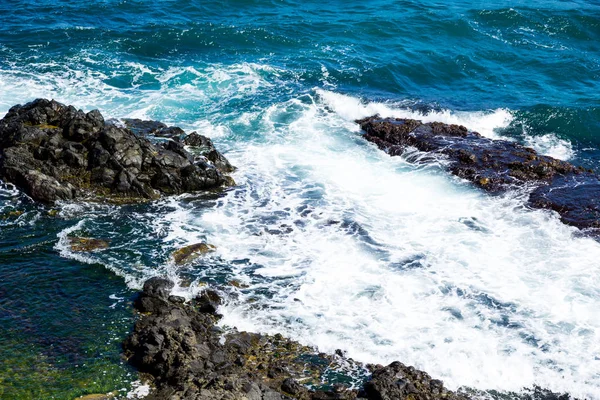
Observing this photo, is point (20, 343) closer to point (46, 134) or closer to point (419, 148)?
point (46, 134)

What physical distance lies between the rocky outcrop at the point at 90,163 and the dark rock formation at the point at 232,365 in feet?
24.8

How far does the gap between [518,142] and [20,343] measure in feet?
86.2

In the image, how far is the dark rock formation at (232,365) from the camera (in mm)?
15117

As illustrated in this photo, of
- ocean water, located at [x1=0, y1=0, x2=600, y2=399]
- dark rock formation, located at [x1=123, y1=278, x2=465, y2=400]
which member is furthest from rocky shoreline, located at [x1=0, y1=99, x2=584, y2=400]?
ocean water, located at [x1=0, y1=0, x2=600, y2=399]

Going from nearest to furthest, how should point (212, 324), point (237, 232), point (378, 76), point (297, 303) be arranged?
point (212, 324), point (297, 303), point (237, 232), point (378, 76)

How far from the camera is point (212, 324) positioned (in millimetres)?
18484

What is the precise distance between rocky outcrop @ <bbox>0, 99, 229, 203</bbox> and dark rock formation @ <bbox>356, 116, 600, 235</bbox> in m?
10.1

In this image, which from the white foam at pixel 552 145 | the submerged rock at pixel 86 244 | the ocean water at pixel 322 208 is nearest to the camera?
the ocean water at pixel 322 208

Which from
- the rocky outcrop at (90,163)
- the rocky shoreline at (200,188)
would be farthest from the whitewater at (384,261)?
the rocky outcrop at (90,163)

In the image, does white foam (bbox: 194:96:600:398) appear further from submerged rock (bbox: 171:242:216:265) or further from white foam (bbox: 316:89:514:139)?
white foam (bbox: 316:89:514:139)

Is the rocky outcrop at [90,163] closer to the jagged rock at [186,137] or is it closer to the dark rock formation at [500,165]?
the jagged rock at [186,137]

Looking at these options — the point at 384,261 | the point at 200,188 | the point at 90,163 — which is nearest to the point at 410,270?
the point at 384,261

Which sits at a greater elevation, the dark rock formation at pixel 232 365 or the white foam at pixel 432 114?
the white foam at pixel 432 114

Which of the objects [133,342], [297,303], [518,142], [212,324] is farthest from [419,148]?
[133,342]
